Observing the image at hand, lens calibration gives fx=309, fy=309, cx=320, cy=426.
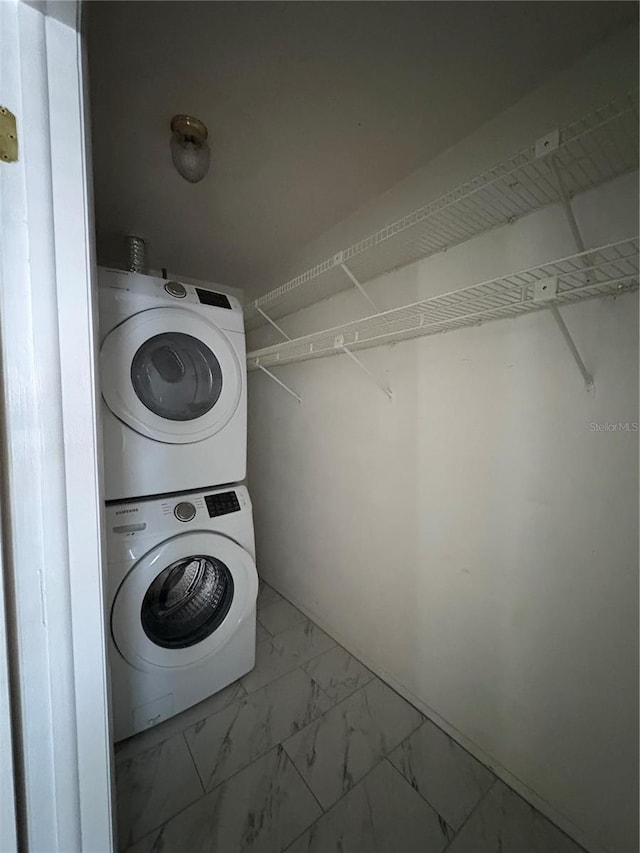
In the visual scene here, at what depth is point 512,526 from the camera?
106 cm

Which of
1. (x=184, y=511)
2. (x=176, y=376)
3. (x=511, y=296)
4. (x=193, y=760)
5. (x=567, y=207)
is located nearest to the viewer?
(x=567, y=207)

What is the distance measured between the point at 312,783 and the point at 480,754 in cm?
63

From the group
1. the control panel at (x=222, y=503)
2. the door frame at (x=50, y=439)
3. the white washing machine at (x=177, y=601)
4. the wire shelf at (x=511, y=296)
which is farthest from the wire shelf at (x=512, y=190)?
the white washing machine at (x=177, y=601)

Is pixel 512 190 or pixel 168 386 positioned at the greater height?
pixel 512 190

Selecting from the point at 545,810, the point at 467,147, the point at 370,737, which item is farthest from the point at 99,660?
the point at 467,147

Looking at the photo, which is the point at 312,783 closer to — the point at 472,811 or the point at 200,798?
the point at 200,798

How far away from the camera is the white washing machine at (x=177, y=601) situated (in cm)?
116

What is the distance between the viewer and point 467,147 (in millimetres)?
1115

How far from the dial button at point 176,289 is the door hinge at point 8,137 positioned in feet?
2.85

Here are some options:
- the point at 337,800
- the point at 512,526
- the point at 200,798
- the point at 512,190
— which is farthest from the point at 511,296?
the point at 200,798

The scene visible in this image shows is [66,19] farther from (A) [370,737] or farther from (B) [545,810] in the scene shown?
(B) [545,810]

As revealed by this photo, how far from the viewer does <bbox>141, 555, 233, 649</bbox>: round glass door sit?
4.20 feet

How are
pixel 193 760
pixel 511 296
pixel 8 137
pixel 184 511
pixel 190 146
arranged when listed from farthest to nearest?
pixel 184 511, pixel 193 760, pixel 190 146, pixel 511 296, pixel 8 137

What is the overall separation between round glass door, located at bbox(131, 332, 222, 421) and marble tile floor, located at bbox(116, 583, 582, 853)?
1313 millimetres
